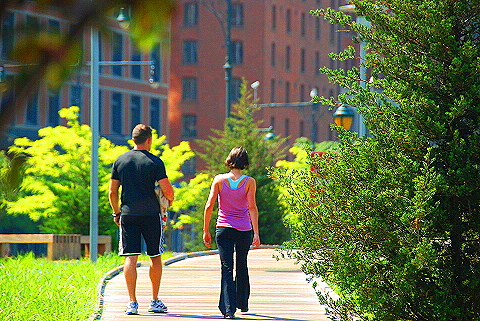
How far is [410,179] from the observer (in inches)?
254

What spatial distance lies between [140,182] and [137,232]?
475 millimetres

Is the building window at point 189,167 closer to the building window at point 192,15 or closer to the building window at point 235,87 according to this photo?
the building window at point 235,87

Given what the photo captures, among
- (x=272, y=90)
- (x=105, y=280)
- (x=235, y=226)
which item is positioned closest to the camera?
(x=235, y=226)

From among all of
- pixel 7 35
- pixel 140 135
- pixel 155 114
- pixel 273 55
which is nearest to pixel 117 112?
pixel 155 114

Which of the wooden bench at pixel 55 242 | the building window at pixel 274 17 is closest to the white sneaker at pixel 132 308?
the wooden bench at pixel 55 242

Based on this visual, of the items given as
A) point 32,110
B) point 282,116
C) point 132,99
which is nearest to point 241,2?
point 282,116

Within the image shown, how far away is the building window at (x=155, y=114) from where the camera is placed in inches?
2724

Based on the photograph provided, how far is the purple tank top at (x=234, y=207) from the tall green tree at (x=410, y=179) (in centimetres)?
242

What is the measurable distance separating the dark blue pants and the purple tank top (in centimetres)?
7

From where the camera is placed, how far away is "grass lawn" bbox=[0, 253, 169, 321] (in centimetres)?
863

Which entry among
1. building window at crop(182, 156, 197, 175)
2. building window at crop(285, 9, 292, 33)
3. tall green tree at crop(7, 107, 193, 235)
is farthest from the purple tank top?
building window at crop(285, 9, 292, 33)

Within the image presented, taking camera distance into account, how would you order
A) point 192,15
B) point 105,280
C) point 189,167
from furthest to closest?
point 192,15 → point 189,167 → point 105,280

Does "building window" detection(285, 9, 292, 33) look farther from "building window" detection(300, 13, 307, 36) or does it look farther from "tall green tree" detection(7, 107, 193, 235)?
"tall green tree" detection(7, 107, 193, 235)

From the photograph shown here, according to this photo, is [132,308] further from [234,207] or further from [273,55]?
[273,55]
